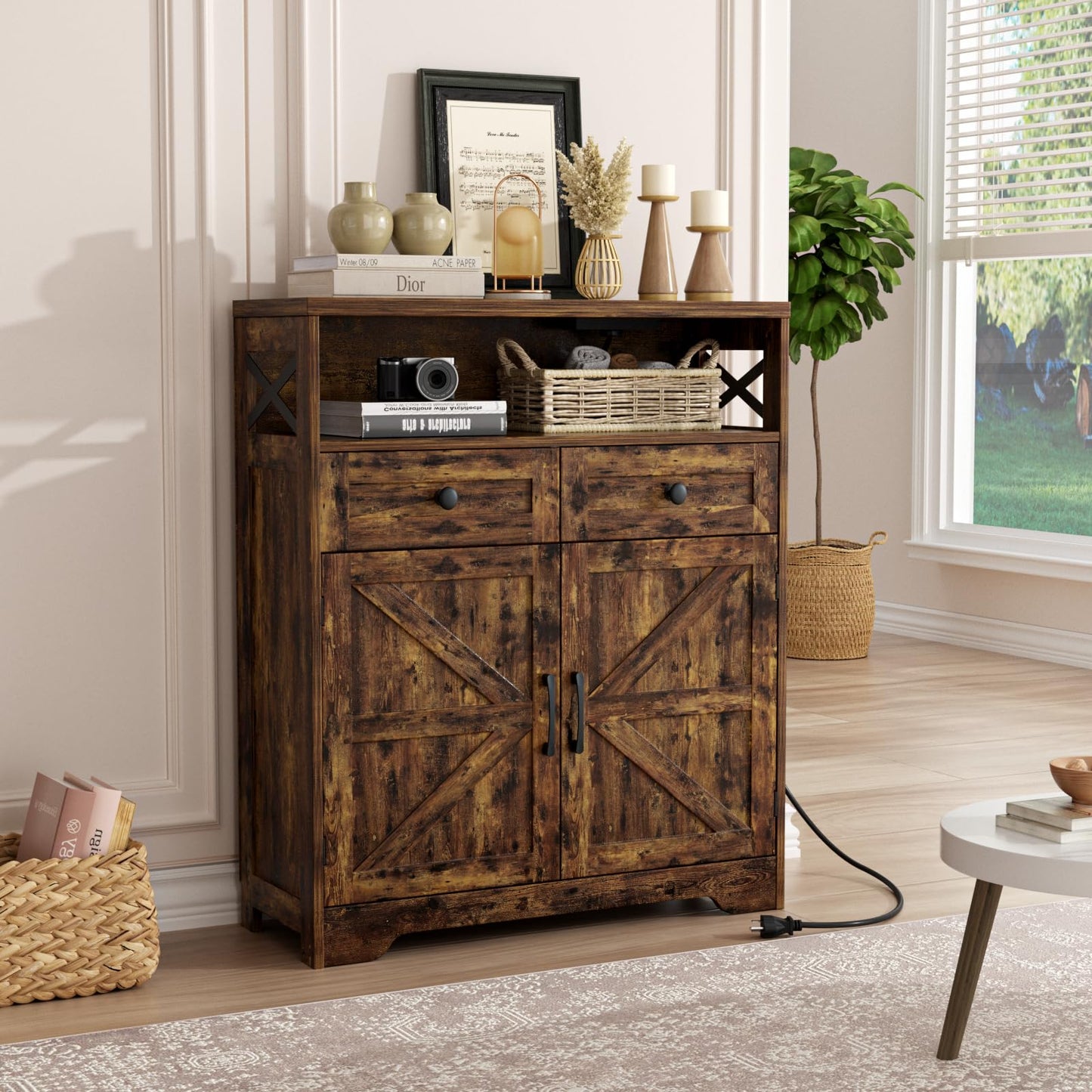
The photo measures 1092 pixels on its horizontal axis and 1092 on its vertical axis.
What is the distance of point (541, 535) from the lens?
2979mm

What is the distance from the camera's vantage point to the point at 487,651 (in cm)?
296

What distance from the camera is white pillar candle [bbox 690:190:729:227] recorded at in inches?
127

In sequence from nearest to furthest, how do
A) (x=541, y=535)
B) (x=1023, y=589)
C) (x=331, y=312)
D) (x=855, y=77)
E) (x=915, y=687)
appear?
1. (x=331, y=312)
2. (x=541, y=535)
3. (x=915, y=687)
4. (x=1023, y=589)
5. (x=855, y=77)

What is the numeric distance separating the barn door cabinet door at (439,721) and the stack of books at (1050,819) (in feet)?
2.99

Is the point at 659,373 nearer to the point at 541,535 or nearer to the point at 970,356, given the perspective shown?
the point at 541,535

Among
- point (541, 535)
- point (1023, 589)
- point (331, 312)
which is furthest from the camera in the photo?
point (1023, 589)

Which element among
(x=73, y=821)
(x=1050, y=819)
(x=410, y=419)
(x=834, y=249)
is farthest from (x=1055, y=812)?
(x=834, y=249)

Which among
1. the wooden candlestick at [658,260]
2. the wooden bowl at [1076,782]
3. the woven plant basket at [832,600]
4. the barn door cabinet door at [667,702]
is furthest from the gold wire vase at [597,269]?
the woven plant basket at [832,600]

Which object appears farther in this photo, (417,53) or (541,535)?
(417,53)

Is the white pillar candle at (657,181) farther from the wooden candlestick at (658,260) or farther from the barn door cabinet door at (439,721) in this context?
the barn door cabinet door at (439,721)

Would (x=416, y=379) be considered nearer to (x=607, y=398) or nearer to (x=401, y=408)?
(x=401, y=408)

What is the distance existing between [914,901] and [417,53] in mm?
1925

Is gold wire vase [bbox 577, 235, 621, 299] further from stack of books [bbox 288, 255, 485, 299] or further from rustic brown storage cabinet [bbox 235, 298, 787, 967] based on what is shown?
stack of books [bbox 288, 255, 485, 299]

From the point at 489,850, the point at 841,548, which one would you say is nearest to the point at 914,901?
the point at 489,850
